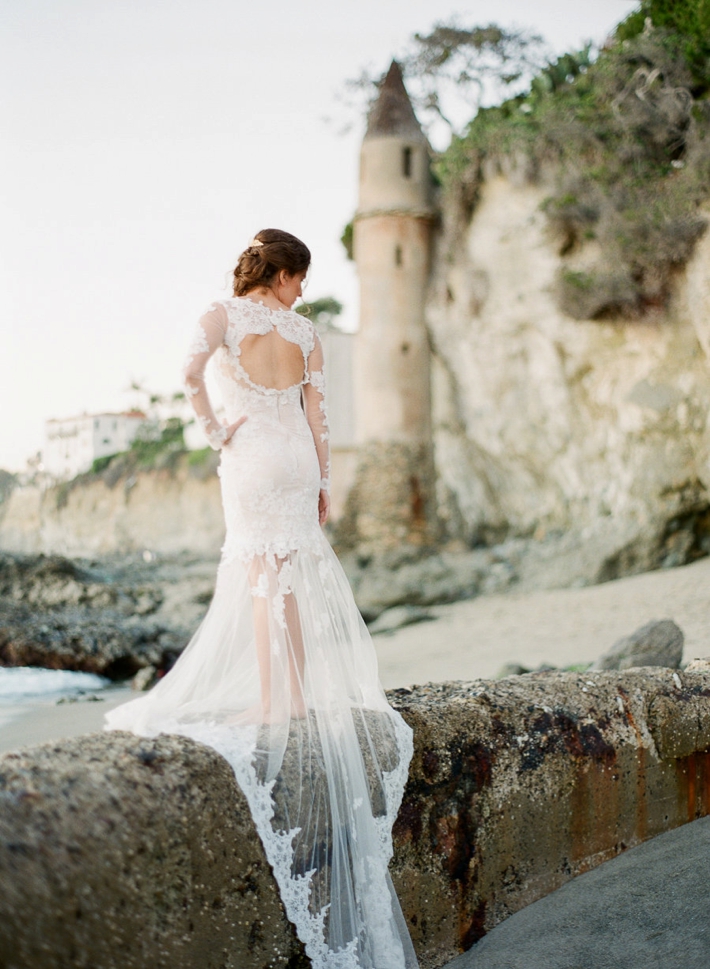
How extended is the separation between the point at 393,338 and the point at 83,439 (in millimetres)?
16890

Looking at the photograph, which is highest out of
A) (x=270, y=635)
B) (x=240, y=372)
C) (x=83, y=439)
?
(x=83, y=439)

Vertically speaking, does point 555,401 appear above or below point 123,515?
above

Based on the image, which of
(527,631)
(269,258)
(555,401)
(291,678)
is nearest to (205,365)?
(269,258)

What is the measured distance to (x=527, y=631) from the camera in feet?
36.7

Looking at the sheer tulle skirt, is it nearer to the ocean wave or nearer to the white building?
the ocean wave

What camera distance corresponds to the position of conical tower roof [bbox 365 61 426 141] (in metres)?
18.5

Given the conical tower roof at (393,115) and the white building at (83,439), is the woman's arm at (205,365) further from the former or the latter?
the white building at (83,439)

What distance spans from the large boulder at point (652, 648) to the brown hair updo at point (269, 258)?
4.08 metres

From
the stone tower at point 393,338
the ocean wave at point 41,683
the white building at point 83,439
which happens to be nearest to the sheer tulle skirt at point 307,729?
the ocean wave at point 41,683

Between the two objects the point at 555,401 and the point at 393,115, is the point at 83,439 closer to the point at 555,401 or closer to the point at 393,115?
the point at 393,115

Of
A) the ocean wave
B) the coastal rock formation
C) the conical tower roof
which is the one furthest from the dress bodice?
the conical tower roof

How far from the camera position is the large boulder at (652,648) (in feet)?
19.3

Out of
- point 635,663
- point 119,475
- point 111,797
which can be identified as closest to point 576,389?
point 635,663

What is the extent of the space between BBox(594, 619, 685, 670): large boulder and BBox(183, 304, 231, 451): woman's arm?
407 cm
